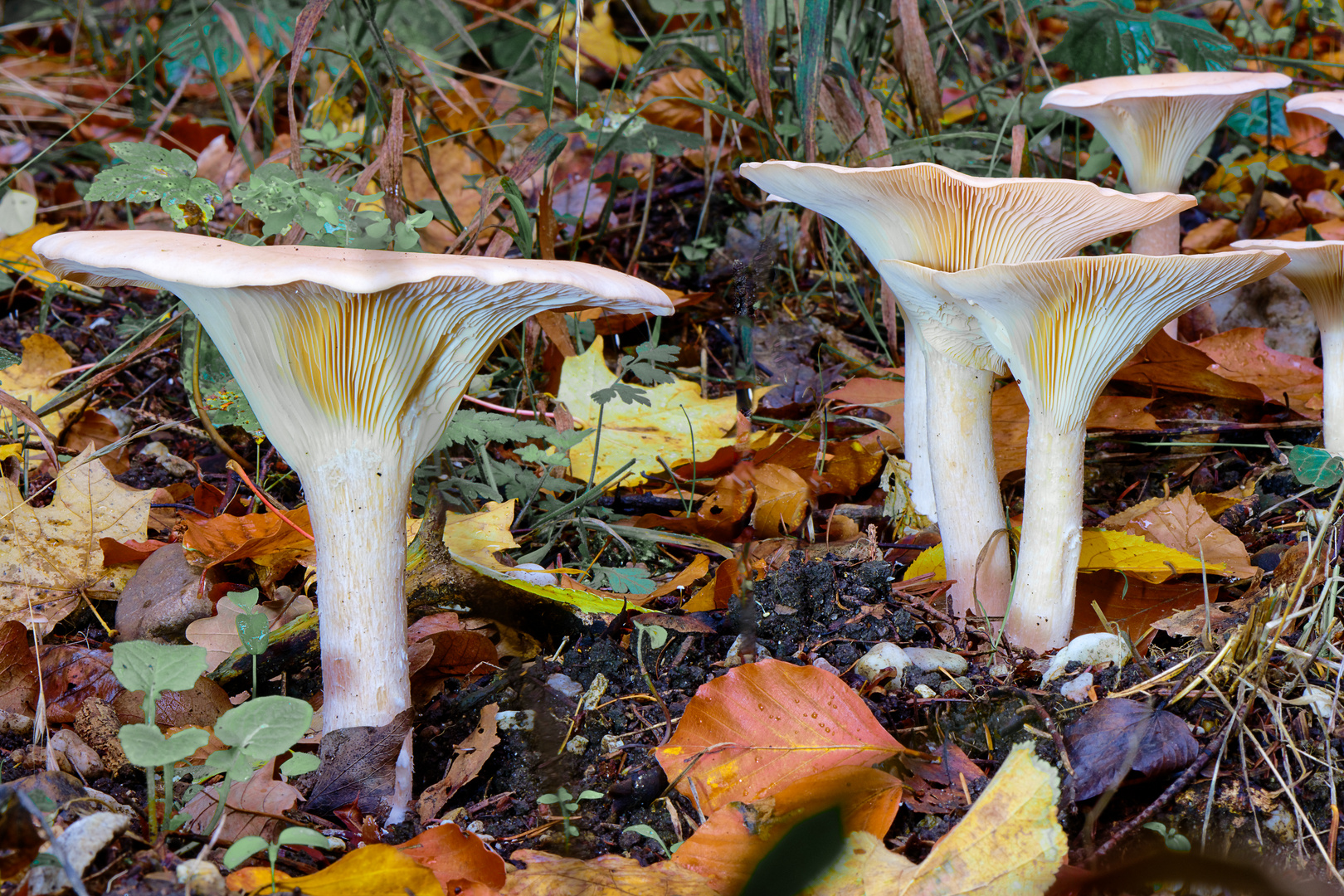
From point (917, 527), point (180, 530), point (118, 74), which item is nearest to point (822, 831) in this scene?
point (917, 527)

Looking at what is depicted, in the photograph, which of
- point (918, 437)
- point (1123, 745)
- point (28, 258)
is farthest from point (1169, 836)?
point (28, 258)

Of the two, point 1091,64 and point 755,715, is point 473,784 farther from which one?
point 1091,64

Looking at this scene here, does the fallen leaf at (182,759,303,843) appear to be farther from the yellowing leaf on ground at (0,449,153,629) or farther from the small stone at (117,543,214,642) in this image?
the yellowing leaf on ground at (0,449,153,629)

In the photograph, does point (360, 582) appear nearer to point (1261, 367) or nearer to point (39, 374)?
point (39, 374)

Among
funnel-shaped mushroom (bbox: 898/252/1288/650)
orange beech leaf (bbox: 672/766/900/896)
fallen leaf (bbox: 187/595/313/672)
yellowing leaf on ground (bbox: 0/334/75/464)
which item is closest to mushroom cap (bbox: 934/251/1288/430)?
funnel-shaped mushroom (bbox: 898/252/1288/650)

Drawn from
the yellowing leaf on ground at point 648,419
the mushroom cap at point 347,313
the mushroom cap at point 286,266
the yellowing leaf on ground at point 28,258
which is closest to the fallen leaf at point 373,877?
the mushroom cap at point 347,313

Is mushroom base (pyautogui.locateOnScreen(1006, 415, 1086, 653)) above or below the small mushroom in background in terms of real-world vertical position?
below

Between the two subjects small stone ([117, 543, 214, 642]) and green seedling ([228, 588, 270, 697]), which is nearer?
green seedling ([228, 588, 270, 697])

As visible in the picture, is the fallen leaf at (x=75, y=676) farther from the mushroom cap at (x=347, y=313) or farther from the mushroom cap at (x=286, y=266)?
the mushroom cap at (x=286, y=266)
